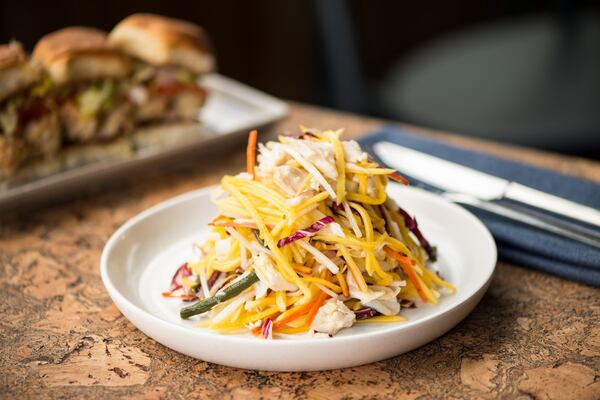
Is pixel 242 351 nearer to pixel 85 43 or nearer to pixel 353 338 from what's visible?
pixel 353 338

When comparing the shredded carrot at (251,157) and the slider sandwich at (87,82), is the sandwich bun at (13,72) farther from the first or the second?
the shredded carrot at (251,157)

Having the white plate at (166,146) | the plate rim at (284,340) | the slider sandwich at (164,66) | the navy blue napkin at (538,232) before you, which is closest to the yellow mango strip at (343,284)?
the plate rim at (284,340)

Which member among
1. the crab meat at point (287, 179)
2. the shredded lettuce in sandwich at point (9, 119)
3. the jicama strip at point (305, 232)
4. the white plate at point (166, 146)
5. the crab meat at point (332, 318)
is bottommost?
the white plate at point (166, 146)

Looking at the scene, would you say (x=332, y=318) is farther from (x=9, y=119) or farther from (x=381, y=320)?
(x=9, y=119)

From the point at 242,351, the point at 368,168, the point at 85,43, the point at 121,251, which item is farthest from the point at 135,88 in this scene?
the point at 242,351

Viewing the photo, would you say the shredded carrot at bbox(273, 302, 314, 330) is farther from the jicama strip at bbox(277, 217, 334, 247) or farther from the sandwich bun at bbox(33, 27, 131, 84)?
the sandwich bun at bbox(33, 27, 131, 84)

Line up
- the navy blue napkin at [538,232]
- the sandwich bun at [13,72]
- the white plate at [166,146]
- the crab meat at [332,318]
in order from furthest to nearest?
1. the sandwich bun at [13,72]
2. the white plate at [166,146]
3. the navy blue napkin at [538,232]
4. the crab meat at [332,318]

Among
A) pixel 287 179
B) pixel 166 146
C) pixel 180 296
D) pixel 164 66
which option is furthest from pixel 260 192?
pixel 164 66

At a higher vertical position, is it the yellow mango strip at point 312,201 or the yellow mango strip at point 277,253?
the yellow mango strip at point 312,201
